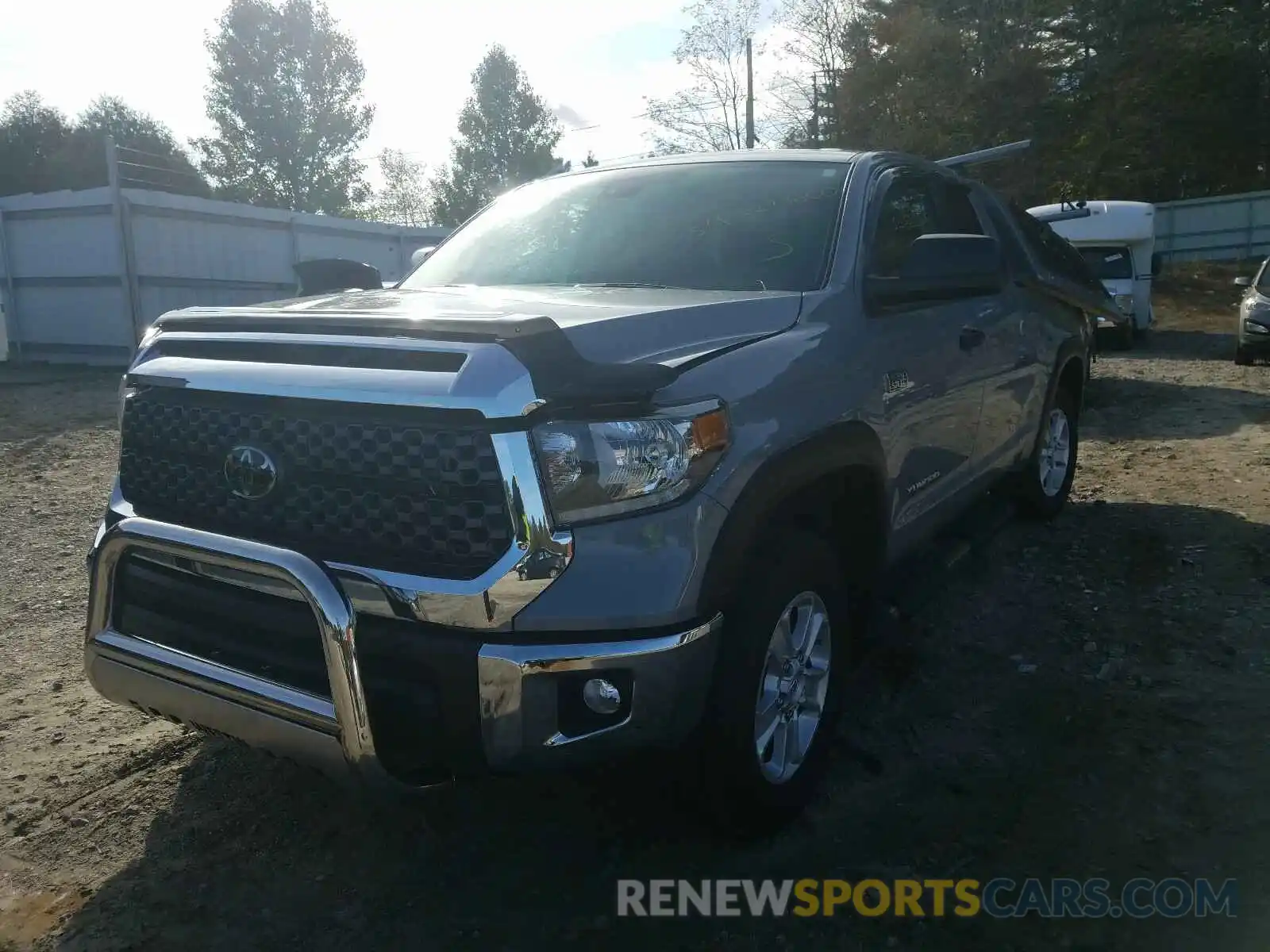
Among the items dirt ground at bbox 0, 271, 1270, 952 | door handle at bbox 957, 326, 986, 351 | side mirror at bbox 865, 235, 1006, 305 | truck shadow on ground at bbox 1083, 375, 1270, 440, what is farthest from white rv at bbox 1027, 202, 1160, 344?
side mirror at bbox 865, 235, 1006, 305

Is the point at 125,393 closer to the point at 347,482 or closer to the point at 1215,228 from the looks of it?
the point at 347,482

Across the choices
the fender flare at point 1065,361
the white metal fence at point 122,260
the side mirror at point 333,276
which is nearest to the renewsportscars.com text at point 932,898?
the side mirror at point 333,276

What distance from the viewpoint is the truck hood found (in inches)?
88.6

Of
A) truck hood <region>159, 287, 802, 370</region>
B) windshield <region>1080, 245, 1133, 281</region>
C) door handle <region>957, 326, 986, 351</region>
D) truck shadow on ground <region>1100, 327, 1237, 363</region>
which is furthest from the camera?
windshield <region>1080, 245, 1133, 281</region>

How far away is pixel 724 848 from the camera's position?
2730 mm

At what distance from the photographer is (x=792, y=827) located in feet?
9.35

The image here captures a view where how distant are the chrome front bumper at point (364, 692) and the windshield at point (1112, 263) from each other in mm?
16546

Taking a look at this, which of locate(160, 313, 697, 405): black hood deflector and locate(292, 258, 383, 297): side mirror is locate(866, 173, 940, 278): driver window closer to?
locate(160, 313, 697, 405): black hood deflector

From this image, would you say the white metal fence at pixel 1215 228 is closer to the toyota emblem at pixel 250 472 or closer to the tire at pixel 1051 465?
the tire at pixel 1051 465

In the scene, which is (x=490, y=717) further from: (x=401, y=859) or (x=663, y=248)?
(x=663, y=248)

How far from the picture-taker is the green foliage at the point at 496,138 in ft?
153

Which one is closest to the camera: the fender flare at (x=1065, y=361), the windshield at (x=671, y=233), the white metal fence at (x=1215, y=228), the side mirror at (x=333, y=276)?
the windshield at (x=671, y=233)

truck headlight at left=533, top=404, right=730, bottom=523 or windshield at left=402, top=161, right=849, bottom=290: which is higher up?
windshield at left=402, top=161, right=849, bottom=290

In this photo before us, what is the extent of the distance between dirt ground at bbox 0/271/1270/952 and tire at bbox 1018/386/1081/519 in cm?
81
